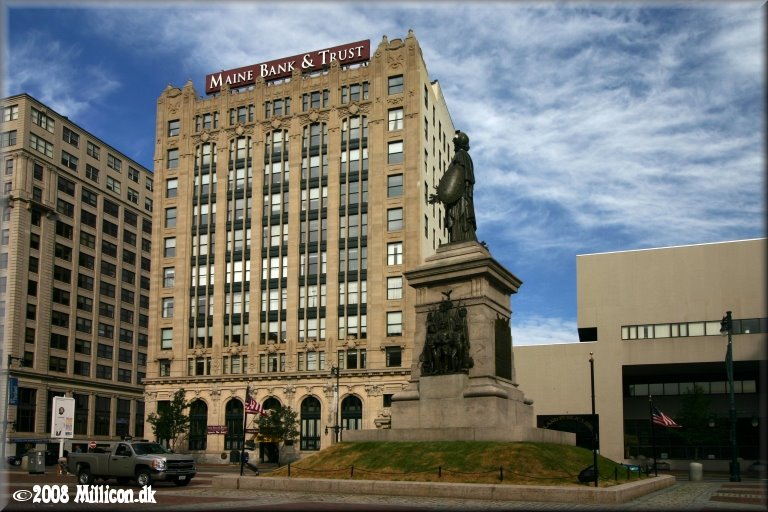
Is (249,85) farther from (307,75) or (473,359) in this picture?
(473,359)

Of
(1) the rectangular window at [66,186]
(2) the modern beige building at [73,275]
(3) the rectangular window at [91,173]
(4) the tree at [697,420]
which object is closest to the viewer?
(4) the tree at [697,420]

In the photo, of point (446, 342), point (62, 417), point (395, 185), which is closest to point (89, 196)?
point (395, 185)

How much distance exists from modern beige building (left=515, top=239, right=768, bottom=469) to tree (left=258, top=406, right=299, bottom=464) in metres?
25.6

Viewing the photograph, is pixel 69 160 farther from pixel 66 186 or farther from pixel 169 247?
pixel 169 247

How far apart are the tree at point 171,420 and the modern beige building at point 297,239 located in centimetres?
216

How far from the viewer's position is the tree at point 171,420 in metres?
83.2

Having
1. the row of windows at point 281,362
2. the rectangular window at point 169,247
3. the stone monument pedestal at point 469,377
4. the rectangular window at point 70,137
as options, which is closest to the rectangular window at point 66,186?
the rectangular window at point 70,137

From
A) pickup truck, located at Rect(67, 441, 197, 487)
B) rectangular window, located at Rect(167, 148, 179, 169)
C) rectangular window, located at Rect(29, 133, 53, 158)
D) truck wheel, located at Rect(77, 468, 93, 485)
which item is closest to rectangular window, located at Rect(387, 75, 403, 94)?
rectangular window, located at Rect(167, 148, 179, 169)

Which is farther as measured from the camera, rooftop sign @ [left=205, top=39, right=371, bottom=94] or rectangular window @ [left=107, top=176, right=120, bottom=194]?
rectangular window @ [left=107, top=176, right=120, bottom=194]

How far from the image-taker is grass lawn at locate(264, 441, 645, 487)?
26.6m

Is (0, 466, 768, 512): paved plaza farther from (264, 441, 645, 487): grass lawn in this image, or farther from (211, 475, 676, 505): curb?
(264, 441, 645, 487): grass lawn

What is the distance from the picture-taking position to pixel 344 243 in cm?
8638

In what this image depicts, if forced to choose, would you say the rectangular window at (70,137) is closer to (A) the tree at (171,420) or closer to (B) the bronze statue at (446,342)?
(A) the tree at (171,420)

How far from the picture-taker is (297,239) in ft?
290
